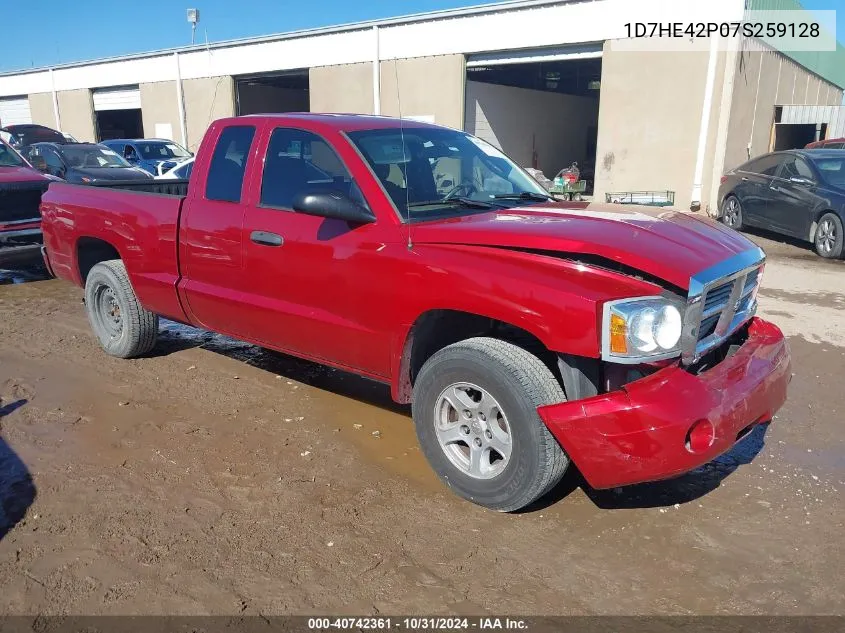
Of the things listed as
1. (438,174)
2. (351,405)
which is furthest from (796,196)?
(351,405)

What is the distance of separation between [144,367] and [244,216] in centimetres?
200

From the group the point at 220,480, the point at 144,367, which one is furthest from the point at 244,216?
the point at 144,367

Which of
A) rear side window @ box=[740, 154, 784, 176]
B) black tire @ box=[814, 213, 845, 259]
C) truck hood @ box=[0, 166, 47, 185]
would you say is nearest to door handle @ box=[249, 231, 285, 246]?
truck hood @ box=[0, 166, 47, 185]

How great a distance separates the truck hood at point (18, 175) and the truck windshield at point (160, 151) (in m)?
9.71

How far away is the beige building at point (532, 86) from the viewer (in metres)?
14.4

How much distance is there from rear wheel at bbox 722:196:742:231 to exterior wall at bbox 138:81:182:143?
20557mm

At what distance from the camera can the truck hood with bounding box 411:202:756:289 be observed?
300cm

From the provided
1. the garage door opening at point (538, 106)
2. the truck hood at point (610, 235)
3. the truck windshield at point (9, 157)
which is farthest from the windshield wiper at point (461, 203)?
the garage door opening at point (538, 106)

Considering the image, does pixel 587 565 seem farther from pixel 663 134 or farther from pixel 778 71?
pixel 778 71

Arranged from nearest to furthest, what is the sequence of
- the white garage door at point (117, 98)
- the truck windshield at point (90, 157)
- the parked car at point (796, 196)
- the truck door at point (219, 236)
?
the truck door at point (219, 236), the parked car at point (796, 196), the truck windshield at point (90, 157), the white garage door at point (117, 98)

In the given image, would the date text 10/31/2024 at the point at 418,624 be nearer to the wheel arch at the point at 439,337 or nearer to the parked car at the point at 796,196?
the wheel arch at the point at 439,337

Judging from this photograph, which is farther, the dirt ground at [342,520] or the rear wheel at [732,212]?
the rear wheel at [732,212]

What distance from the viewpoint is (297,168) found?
419 cm

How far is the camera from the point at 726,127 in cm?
1409
